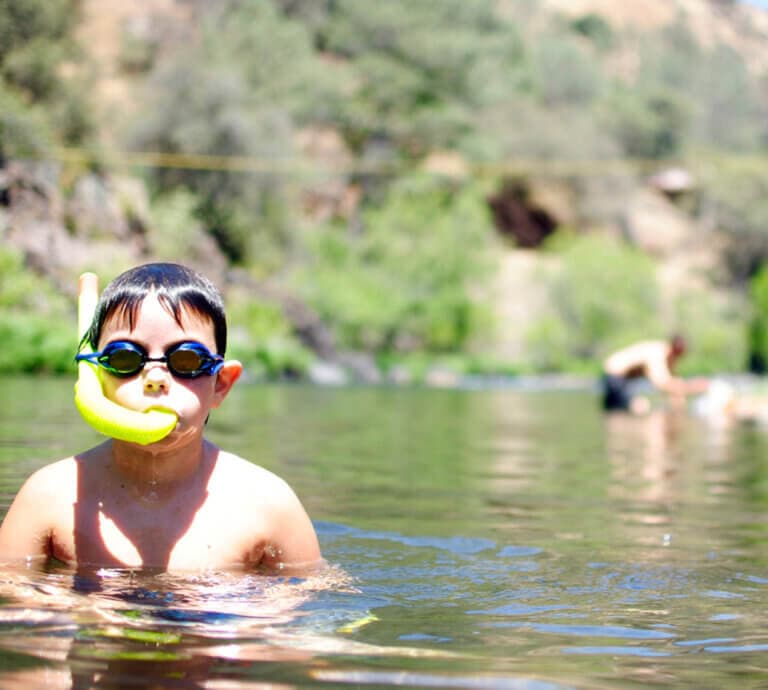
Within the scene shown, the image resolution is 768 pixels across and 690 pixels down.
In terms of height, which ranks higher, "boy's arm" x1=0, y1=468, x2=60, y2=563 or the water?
"boy's arm" x1=0, y1=468, x2=60, y2=563

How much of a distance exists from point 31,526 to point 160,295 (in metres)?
0.71

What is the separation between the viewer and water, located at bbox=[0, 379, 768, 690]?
7.59 feet

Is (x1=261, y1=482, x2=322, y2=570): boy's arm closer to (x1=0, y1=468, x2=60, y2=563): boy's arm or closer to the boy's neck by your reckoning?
the boy's neck

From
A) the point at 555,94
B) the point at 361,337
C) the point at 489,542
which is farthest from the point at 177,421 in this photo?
the point at 555,94

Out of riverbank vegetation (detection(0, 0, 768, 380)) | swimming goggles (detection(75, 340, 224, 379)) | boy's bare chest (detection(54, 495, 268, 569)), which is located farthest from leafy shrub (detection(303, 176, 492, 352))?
swimming goggles (detection(75, 340, 224, 379))

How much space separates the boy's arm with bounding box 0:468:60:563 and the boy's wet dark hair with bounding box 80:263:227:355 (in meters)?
0.40

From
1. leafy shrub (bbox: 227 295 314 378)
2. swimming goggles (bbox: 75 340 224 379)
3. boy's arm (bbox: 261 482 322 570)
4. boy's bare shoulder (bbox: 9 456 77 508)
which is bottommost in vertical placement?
boy's arm (bbox: 261 482 322 570)

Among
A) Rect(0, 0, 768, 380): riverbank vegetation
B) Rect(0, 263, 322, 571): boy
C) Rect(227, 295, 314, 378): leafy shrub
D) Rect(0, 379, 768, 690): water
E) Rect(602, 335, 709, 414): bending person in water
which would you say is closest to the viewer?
Rect(0, 379, 768, 690): water

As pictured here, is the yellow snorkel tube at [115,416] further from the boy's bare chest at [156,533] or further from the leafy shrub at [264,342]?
the leafy shrub at [264,342]

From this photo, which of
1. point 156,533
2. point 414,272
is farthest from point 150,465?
point 414,272

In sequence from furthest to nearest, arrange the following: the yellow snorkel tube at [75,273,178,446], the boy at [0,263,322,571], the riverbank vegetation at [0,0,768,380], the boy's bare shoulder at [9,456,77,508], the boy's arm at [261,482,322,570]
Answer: the riverbank vegetation at [0,0,768,380] < the boy's arm at [261,482,322,570] < the boy's bare shoulder at [9,456,77,508] < the boy at [0,263,322,571] < the yellow snorkel tube at [75,273,178,446]

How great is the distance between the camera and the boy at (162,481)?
2.91 meters

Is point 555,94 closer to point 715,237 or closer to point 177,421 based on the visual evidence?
point 715,237

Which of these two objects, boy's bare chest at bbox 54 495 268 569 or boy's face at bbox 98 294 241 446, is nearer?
boy's face at bbox 98 294 241 446
